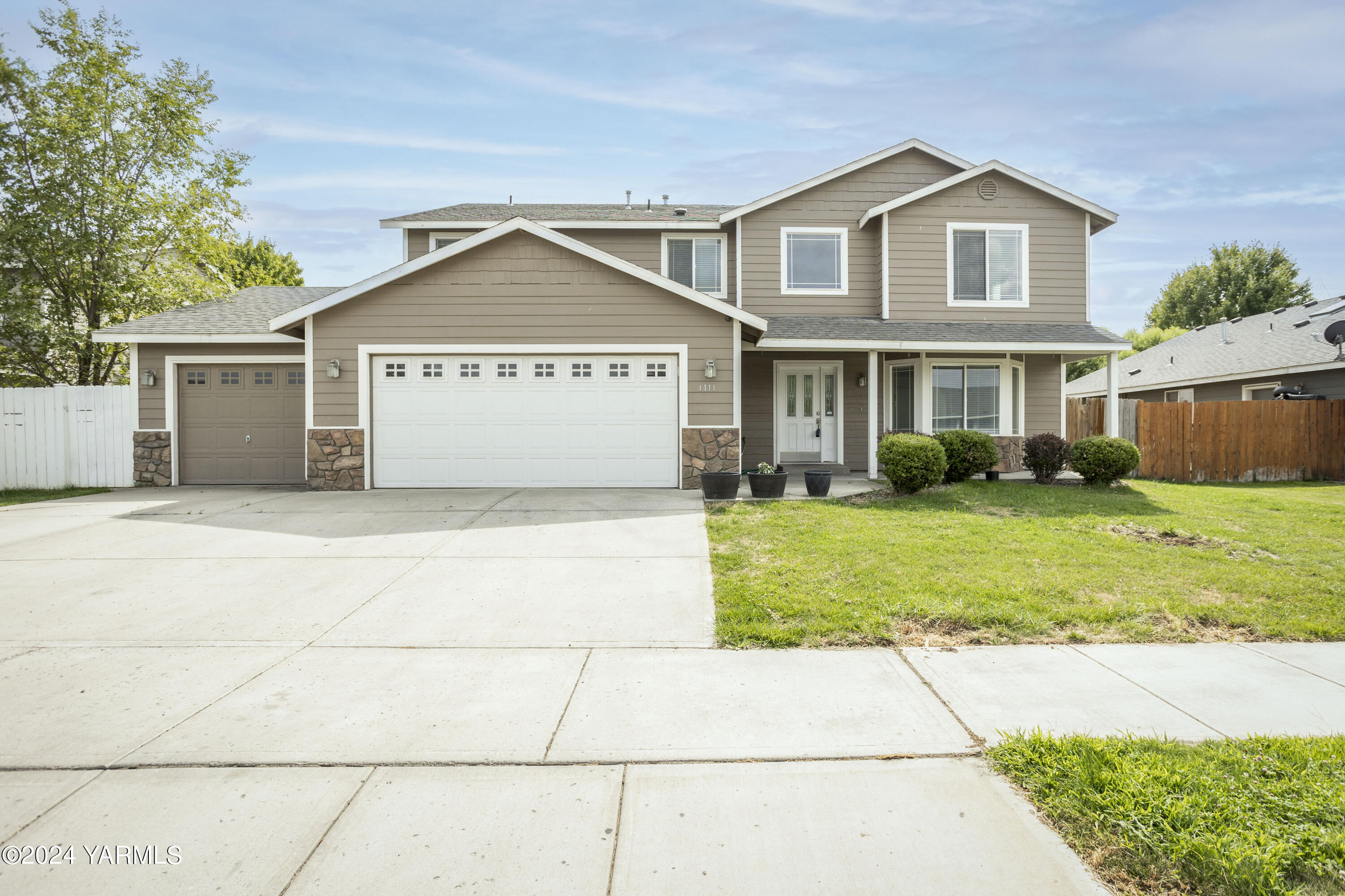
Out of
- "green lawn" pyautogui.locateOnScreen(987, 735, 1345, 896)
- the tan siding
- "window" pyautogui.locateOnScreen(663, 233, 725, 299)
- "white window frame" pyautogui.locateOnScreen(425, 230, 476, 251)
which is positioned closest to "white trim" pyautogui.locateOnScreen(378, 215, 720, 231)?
"white window frame" pyautogui.locateOnScreen(425, 230, 476, 251)

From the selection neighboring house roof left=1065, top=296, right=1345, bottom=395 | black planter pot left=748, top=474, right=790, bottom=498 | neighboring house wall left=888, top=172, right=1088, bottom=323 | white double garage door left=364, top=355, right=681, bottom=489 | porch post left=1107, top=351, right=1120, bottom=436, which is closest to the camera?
black planter pot left=748, top=474, right=790, bottom=498

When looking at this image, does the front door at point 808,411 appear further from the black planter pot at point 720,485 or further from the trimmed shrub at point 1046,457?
the black planter pot at point 720,485

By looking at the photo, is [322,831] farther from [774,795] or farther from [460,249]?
[460,249]

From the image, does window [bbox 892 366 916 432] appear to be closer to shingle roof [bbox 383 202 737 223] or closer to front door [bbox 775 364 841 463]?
front door [bbox 775 364 841 463]

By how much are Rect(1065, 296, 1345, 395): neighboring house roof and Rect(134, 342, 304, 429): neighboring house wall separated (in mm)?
22861

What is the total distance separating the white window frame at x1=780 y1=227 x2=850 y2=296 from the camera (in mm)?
14914

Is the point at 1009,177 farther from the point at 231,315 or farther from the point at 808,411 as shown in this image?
the point at 231,315

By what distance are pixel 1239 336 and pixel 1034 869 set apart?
2482cm

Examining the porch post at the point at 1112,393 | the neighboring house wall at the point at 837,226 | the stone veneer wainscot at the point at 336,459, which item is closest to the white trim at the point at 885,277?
the neighboring house wall at the point at 837,226

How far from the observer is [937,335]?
1356 cm

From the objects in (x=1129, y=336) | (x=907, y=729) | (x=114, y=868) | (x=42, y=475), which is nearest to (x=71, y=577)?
(x=114, y=868)

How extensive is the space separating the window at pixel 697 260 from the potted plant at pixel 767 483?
19.9ft

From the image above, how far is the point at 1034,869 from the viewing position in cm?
243

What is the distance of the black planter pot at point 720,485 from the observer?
413 inches
